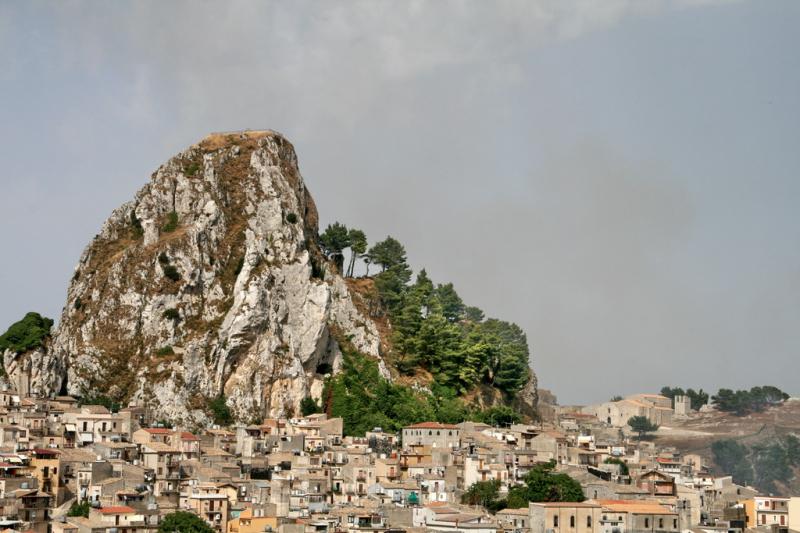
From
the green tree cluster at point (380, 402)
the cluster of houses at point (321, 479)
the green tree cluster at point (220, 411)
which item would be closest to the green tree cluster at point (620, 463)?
the cluster of houses at point (321, 479)

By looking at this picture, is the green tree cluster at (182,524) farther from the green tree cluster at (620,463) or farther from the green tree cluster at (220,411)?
the green tree cluster at (220,411)

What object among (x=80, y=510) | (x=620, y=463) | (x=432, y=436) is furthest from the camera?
(x=432, y=436)

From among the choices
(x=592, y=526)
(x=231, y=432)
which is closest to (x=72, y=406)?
(x=231, y=432)

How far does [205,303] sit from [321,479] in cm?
3418

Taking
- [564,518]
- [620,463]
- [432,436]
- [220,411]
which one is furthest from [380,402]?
[564,518]

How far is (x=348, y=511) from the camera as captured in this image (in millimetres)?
87000

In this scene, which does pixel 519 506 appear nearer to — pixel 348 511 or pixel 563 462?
pixel 348 511

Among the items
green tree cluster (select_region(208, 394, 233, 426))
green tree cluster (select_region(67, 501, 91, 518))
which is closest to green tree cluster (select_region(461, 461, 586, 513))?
green tree cluster (select_region(67, 501, 91, 518))

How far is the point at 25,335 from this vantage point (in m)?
131

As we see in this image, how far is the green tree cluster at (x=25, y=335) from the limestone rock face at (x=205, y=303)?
145 centimetres

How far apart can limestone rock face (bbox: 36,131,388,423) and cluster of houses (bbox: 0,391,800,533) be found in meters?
5.01

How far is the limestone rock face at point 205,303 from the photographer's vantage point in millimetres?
125500

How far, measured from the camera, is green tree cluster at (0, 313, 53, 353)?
130 metres

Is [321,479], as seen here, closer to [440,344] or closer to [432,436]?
[432,436]
